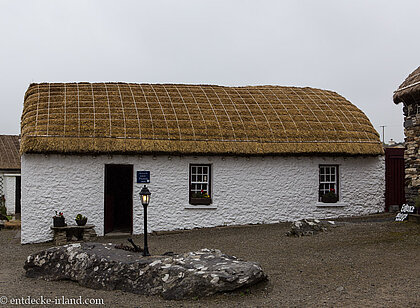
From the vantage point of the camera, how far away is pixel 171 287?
23.9 ft

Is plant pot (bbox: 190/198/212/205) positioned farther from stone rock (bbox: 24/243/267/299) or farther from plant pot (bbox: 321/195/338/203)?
stone rock (bbox: 24/243/267/299)

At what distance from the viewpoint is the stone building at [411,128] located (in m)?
13.1

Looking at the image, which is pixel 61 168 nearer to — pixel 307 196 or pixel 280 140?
pixel 280 140

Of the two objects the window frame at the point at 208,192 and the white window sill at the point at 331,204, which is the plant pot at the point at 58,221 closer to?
the window frame at the point at 208,192

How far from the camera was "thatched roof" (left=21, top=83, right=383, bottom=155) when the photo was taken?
1411 cm

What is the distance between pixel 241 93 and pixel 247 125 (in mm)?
2510

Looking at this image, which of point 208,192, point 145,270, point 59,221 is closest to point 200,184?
point 208,192

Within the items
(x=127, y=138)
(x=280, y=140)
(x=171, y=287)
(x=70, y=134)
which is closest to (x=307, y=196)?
(x=280, y=140)

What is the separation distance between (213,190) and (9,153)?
15468 mm

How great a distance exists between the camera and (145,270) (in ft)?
25.4

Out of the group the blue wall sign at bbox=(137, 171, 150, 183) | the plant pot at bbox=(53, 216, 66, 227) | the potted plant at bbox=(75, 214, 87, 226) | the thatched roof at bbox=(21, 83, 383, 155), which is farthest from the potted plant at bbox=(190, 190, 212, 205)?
the plant pot at bbox=(53, 216, 66, 227)

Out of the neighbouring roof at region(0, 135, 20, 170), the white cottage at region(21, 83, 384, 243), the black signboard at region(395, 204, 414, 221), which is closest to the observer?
the black signboard at region(395, 204, 414, 221)

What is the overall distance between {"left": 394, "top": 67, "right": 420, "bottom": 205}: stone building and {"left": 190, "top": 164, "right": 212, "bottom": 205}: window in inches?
241

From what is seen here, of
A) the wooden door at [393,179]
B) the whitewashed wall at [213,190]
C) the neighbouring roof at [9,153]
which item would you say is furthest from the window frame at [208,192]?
the neighbouring roof at [9,153]
